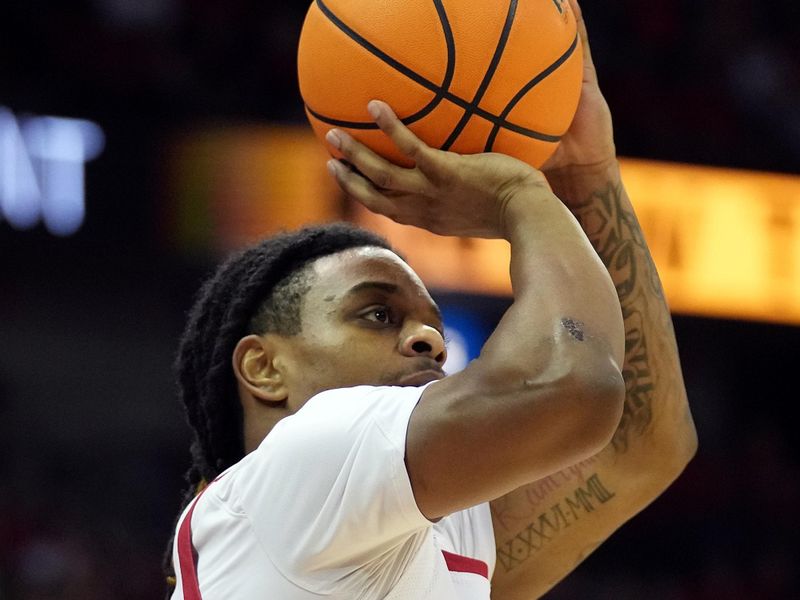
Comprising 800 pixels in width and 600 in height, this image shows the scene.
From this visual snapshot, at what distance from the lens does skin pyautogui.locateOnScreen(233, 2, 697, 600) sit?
1910 mm

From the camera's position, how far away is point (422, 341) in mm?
2320

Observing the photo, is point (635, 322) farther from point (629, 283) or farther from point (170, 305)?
point (170, 305)

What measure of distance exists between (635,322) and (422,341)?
1.91 ft

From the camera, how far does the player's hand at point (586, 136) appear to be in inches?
103

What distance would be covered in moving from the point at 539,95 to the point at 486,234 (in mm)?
267

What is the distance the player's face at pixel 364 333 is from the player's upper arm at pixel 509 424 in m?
0.35

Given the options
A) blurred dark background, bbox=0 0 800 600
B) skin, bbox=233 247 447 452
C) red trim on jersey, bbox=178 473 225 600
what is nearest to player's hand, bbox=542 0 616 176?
skin, bbox=233 247 447 452

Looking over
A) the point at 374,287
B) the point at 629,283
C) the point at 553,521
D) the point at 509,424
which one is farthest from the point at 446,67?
the point at 553,521

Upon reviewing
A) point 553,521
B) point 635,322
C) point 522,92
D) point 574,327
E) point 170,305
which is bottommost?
point 170,305

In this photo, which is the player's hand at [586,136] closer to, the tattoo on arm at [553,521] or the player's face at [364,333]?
the player's face at [364,333]

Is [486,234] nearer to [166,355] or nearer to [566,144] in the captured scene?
[566,144]

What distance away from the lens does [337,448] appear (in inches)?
77.9

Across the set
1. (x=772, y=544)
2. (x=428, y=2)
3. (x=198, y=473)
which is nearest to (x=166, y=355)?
(x=772, y=544)

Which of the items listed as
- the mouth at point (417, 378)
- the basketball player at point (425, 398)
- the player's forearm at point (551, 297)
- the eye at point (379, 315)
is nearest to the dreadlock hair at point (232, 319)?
the basketball player at point (425, 398)
